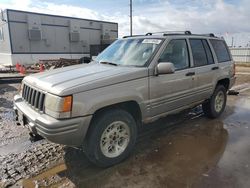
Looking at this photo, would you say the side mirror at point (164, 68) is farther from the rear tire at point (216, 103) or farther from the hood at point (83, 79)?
the rear tire at point (216, 103)

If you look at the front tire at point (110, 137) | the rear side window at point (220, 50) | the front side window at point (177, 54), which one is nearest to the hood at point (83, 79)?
the front tire at point (110, 137)

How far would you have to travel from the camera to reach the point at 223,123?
5.62m

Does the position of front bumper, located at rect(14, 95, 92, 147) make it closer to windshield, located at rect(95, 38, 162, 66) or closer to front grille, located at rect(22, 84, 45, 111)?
front grille, located at rect(22, 84, 45, 111)

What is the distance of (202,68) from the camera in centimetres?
498

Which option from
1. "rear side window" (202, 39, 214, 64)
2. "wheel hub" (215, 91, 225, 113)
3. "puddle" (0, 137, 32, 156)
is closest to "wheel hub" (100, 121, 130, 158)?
"puddle" (0, 137, 32, 156)

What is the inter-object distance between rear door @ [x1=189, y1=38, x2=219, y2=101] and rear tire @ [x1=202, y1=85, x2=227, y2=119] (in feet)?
1.09

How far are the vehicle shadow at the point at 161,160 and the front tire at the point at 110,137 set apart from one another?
0.56 ft

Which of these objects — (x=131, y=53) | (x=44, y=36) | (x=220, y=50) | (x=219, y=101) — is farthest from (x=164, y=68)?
(x=44, y=36)

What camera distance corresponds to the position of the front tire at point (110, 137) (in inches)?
131

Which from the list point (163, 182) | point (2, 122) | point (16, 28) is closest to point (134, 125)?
point (163, 182)

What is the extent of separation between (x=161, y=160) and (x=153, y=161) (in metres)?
0.14

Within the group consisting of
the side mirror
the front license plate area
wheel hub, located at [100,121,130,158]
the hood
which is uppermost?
the side mirror

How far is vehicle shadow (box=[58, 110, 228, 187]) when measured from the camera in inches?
129

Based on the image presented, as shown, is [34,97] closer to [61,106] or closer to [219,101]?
[61,106]
